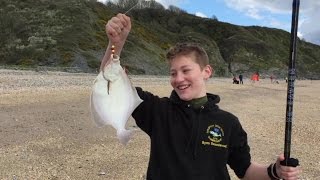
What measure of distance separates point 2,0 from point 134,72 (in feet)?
109

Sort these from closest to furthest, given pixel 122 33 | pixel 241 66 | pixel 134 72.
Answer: pixel 122 33 < pixel 134 72 < pixel 241 66

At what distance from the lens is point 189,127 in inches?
160

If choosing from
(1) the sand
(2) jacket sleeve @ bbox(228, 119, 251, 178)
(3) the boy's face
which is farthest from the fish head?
(1) the sand

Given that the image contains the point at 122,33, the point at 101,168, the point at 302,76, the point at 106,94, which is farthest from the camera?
the point at 302,76

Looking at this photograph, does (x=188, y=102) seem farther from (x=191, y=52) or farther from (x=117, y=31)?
(x=117, y=31)

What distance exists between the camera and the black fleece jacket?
400cm

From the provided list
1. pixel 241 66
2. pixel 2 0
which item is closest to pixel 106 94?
pixel 2 0

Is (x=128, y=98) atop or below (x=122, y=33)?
below

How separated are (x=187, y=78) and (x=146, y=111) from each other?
45 cm

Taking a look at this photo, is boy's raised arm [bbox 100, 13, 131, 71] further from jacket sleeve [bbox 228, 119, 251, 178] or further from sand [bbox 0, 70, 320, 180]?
sand [bbox 0, 70, 320, 180]

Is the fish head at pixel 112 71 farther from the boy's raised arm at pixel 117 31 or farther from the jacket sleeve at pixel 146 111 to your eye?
the jacket sleeve at pixel 146 111

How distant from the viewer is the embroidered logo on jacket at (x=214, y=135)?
404cm

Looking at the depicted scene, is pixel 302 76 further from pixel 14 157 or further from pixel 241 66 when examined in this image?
pixel 14 157

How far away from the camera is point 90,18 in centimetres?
8531
